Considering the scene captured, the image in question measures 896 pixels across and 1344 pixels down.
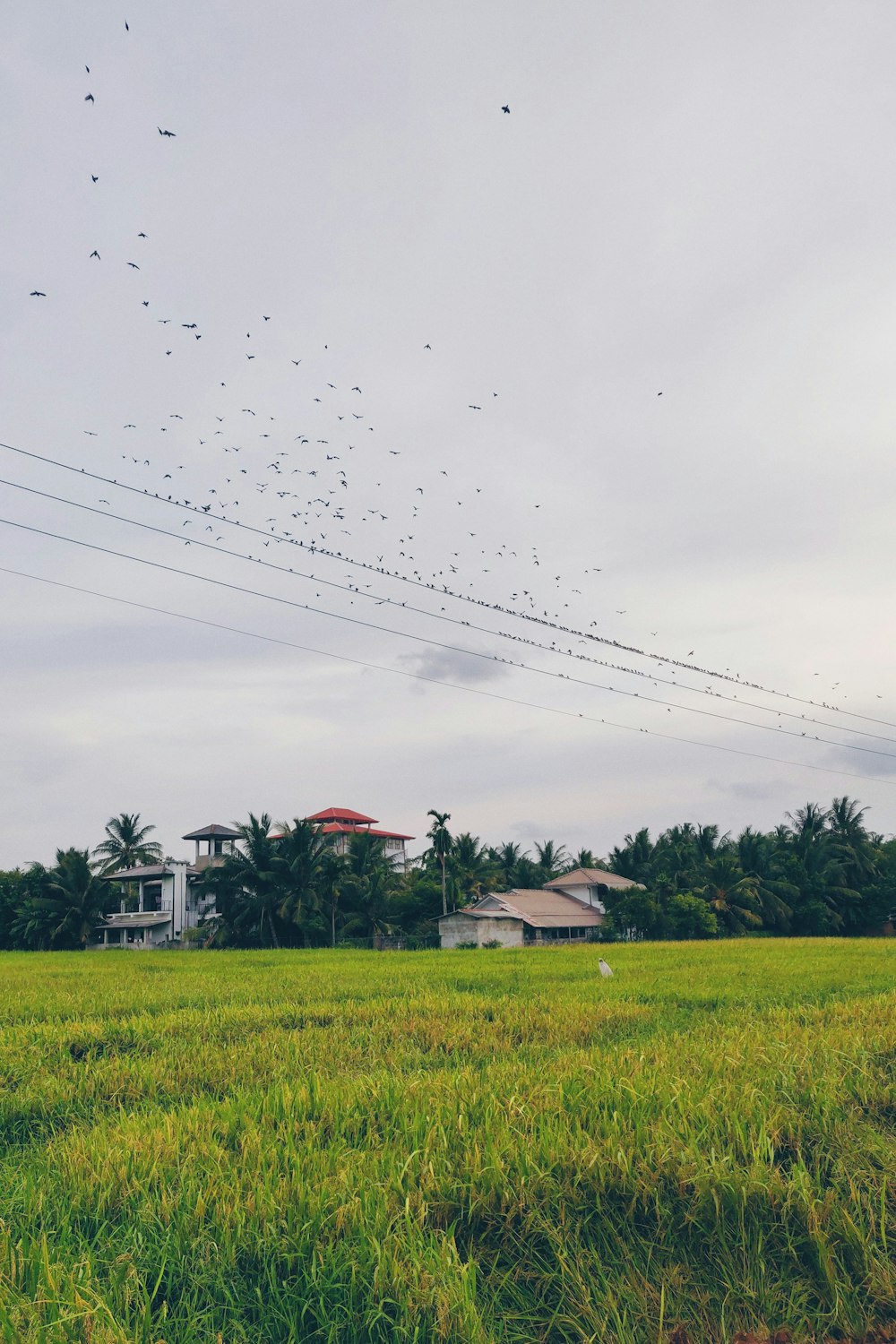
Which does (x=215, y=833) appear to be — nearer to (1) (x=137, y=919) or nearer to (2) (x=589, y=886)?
(1) (x=137, y=919)

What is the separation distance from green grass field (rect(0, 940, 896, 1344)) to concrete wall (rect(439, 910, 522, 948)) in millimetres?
35881

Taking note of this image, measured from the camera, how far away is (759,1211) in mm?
4367

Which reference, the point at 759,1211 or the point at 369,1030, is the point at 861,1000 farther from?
the point at 759,1211

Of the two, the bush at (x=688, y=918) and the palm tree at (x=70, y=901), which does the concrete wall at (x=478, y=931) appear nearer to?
the bush at (x=688, y=918)

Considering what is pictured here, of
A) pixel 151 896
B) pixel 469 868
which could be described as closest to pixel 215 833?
pixel 151 896

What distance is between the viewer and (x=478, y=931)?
43062mm

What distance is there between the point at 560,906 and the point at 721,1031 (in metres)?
42.9

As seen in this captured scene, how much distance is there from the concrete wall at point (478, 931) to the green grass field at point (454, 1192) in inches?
1413

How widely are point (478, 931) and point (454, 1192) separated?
4013 cm

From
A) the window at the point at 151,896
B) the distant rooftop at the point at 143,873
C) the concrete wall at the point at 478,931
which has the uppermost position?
the distant rooftop at the point at 143,873

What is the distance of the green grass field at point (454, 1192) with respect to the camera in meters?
3.51

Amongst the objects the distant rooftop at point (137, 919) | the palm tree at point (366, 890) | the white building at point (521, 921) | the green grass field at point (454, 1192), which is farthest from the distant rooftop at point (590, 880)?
the green grass field at point (454, 1192)

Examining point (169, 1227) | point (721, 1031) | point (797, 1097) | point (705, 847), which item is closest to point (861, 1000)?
point (721, 1031)

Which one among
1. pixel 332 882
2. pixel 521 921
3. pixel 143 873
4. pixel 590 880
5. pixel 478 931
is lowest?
pixel 478 931
